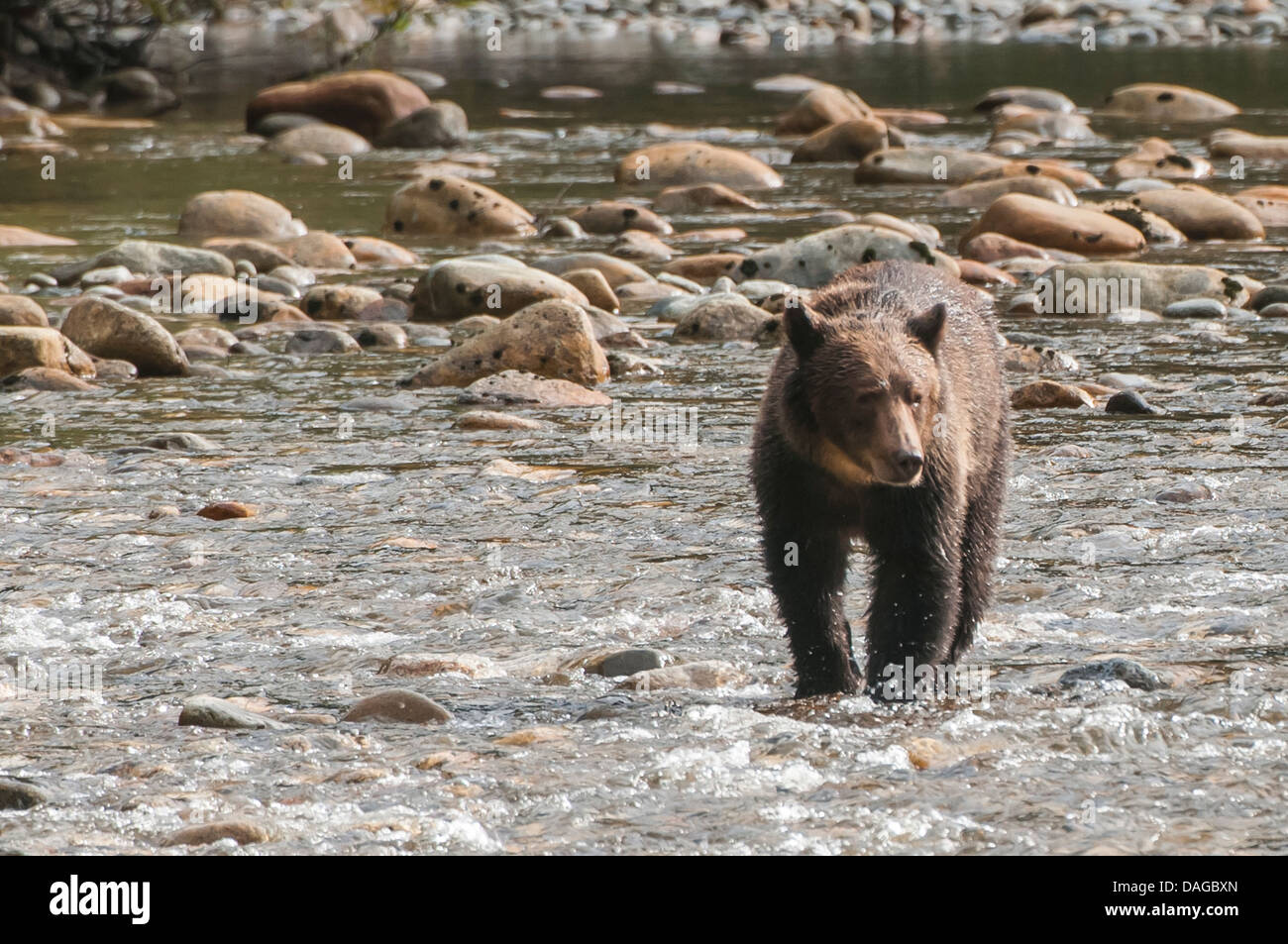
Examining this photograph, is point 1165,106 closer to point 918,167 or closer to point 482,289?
point 918,167

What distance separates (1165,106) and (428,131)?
978 centimetres

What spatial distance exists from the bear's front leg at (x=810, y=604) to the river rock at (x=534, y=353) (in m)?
4.84

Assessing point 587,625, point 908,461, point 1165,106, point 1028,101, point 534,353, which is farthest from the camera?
point 1028,101

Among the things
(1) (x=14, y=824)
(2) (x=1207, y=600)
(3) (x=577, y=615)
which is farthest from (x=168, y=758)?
(2) (x=1207, y=600)

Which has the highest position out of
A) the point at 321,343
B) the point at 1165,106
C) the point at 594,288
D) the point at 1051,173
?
the point at 1165,106

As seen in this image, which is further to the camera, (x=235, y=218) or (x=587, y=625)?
(x=235, y=218)

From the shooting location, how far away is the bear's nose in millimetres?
4730

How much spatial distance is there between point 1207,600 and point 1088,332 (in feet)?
18.4

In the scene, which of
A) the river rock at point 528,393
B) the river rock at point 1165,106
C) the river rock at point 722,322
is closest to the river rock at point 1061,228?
the river rock at point 722,322

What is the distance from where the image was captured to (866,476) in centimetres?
500

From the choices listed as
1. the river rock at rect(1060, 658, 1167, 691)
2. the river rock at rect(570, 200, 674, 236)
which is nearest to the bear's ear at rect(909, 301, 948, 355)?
the river rock at rect(1060, 658, 1167, 691)

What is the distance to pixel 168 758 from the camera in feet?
15.4

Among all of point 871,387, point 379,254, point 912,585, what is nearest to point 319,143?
point 379,254

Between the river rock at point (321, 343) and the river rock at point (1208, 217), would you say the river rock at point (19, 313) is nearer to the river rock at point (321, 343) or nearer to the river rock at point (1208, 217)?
the river rock at point (321, 343)
